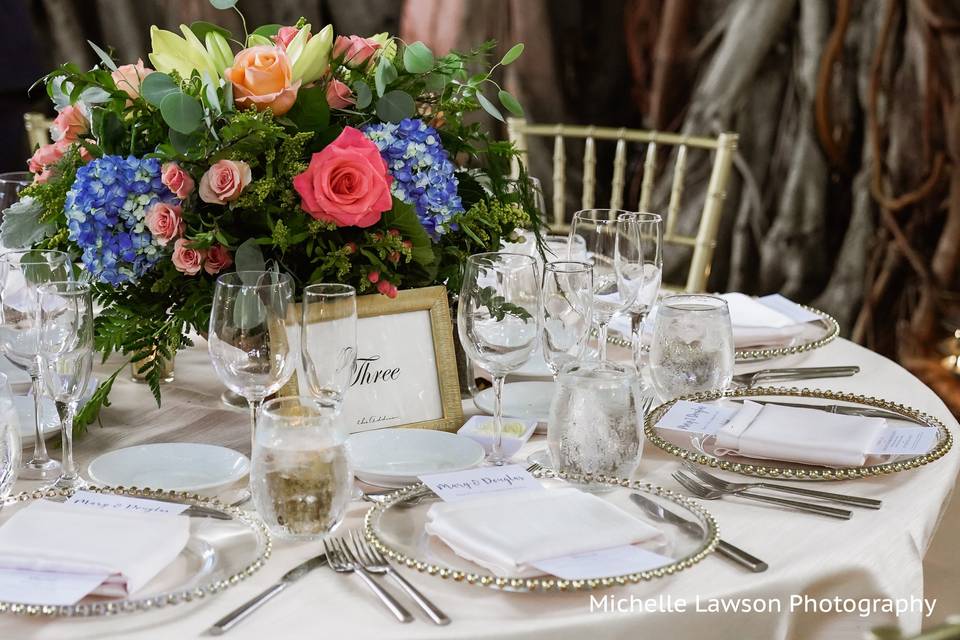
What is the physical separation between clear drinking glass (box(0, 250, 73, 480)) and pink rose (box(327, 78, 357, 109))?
0.38m

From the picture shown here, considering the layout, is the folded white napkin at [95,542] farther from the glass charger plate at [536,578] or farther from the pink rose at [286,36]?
the pink rose at [286,36]

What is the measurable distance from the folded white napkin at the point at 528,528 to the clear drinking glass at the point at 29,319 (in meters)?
0.49

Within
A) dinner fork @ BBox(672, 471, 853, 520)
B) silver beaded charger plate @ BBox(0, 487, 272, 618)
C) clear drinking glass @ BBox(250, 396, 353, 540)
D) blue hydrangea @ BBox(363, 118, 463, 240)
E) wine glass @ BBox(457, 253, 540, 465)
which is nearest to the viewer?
silver beaded charger plate @ BBox(0, 487, 272, 618)

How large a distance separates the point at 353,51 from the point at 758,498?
2.49 feet

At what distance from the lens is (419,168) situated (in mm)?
1422

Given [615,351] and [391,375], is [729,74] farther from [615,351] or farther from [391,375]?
[391,375]

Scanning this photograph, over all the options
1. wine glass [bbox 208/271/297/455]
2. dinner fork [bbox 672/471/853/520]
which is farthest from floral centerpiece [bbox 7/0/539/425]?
dinner fork [bbox 672/471/853/520]

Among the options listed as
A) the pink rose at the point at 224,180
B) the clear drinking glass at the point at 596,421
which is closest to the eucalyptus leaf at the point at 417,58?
the pink rose at the point at 224,180

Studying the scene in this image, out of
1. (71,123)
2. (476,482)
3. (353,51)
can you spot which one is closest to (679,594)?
(476,482)

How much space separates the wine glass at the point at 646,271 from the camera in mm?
1588

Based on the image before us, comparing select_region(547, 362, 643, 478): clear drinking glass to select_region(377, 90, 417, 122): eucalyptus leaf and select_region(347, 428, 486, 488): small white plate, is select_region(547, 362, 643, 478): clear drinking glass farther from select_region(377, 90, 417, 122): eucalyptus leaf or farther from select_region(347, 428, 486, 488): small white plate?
select_region(377, 90, 417, 122): eucalyptus leaf

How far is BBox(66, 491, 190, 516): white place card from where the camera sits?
109cm

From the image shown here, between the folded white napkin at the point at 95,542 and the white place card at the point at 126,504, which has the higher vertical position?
the folded white napkin at the point at 95,542

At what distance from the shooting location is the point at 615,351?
70.8 inches
